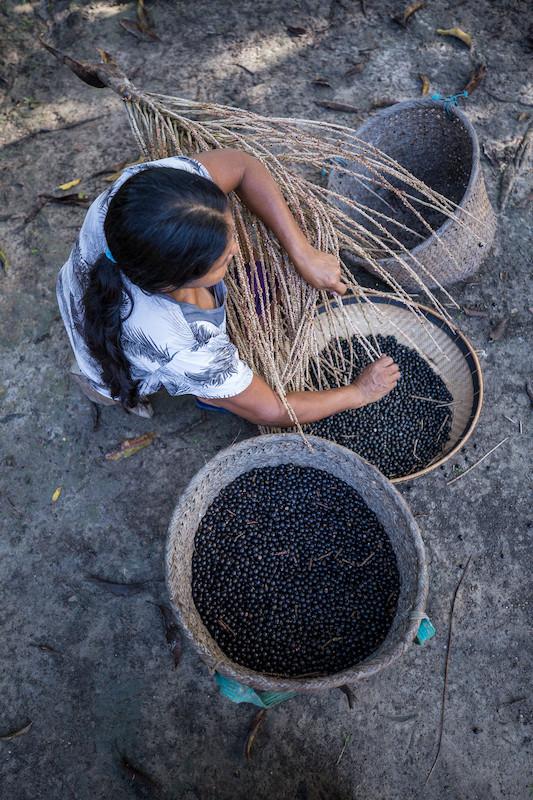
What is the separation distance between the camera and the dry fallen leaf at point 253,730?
2014 mm

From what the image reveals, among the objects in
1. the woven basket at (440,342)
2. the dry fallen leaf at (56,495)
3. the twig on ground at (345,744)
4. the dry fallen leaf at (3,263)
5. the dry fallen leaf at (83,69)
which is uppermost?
the dry fallen leaf at (83,69)

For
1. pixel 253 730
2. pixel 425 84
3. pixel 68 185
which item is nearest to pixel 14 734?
pixel 253 730

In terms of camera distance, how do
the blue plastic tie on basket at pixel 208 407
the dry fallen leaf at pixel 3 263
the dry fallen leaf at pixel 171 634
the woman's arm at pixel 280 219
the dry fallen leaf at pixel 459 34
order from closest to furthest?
the woman's arm at pixel 280 219 < the dry fallen leaf at pixel 171 634 < the blue plastic tie on basket at pixel 208 407 < the dry fallen leaf at pixel 3 263 < the dry fallen leaf at pixel 459 34

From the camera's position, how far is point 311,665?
1.83 meters

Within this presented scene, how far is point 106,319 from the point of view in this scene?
150 centimetres

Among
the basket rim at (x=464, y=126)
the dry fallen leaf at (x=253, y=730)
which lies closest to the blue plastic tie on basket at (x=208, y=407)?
the basket rim at (x=464, y=126)

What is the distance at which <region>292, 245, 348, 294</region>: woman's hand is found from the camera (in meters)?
1.89

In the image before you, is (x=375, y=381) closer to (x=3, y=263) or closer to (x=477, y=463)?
(x=477, y=463)

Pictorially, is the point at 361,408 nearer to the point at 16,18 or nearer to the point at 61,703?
the point at 61,703

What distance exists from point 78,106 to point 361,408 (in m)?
2.47

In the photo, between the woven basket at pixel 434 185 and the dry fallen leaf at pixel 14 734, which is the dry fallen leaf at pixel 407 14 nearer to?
the woven basket at pixel 434 185

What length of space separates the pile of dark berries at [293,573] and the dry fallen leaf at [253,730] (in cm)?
34

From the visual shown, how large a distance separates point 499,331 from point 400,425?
78 centimetres

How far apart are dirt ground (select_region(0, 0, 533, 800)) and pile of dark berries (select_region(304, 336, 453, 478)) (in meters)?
0.21
